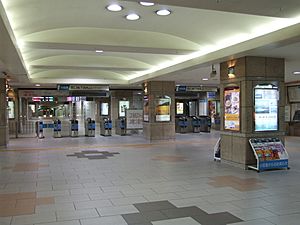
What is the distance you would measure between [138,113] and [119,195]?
488 inches

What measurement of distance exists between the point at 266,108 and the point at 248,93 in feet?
2.11

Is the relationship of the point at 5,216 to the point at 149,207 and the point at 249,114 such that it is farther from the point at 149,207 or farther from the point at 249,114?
the point at 249,114

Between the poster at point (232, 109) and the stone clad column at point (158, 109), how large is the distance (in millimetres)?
6033

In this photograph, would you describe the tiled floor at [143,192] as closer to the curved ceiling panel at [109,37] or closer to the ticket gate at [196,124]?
the curved ceiling panel at [109,37]

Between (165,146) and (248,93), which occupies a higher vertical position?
(248,93)

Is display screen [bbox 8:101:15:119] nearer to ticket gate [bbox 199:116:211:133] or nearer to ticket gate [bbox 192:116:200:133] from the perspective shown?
ticket gate [bbox 192:116:200:133]

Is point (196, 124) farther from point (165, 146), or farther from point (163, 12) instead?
point (163, 12)

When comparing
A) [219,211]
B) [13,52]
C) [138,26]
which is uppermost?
[138,26]

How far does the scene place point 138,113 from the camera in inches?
698

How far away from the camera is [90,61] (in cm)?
1127

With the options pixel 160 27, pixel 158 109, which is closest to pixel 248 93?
pixel 160 27

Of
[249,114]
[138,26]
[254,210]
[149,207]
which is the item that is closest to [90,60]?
[138,26]

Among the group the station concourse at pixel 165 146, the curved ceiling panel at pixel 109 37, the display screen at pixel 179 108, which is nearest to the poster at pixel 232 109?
the station concourse at pixel 165 146

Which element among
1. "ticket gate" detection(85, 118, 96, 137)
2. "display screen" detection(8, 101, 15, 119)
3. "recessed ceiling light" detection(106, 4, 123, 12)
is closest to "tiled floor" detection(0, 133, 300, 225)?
"recessed ceiling light" detection(106, 4, 123, 12)
